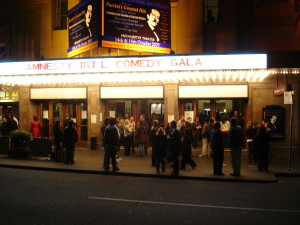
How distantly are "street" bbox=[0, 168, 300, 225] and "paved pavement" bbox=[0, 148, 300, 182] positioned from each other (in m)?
0.53

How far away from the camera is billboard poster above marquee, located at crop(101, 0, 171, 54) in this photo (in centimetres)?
1500

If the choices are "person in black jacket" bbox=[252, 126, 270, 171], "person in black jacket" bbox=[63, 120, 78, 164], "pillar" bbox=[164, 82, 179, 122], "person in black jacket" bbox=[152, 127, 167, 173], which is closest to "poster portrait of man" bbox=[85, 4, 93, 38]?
"pillar" bbox=[164, 82, 179, 122]

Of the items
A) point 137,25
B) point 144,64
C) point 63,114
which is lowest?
point 63,114

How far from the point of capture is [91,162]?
43.4ft

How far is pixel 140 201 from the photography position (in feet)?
24.2

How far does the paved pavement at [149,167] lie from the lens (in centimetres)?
1065

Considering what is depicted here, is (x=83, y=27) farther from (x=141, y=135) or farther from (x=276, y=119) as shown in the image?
(x=276, y=119)

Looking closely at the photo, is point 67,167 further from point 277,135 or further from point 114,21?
point 277,135

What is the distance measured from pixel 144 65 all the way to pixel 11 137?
21.5ft

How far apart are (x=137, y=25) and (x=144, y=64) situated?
3054mm

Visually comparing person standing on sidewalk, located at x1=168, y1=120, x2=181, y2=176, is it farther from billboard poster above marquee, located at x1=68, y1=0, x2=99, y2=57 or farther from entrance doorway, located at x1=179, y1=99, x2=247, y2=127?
billboard poster above marquee, located at x1=68, y1=0, x2=99, y2=57

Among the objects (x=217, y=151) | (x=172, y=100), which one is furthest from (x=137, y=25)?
(x=217, y=151)

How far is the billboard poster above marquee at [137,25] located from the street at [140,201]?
7.24m

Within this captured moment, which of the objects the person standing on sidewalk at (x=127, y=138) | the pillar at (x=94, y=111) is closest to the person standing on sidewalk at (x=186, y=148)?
the person standing on sidewalk at (x=127, y=138)
